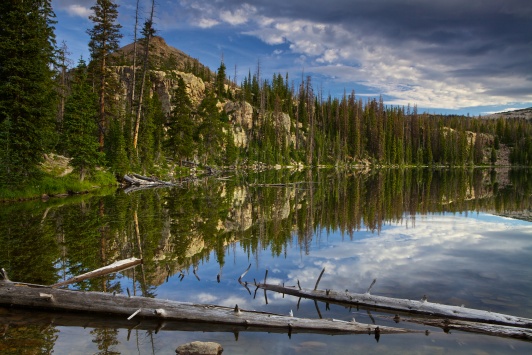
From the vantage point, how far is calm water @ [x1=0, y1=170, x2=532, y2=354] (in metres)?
6.88

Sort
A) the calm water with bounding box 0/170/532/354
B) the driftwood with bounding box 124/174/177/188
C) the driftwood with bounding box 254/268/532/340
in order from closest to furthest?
the calm water with bounding box 0/170/532/354 → the driftwood with bounding box 254/268/532/340 → the driftwood with bounding box 124/174/177/188

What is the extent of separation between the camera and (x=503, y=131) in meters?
180

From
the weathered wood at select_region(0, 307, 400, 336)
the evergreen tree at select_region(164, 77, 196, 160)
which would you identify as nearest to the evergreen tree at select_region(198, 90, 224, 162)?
the evergreen tree at select_region(164, 77, 196, 160)

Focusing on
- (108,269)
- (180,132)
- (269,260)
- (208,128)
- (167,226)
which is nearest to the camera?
(108,269)

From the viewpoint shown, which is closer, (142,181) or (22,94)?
(22,94)

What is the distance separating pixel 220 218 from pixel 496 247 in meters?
12.7

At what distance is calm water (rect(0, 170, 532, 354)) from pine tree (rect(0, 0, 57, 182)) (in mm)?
3179

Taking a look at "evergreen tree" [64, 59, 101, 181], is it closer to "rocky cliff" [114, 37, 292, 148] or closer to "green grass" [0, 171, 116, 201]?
"green grass" [0, 171, 116, 201]

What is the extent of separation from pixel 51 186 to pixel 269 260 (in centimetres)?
2181

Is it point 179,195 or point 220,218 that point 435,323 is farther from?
point 179,195

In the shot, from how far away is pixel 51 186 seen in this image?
90.8ft

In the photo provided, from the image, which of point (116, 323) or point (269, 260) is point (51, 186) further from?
point (116, 323)

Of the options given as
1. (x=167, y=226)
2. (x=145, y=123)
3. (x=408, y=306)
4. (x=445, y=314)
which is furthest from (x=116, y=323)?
(x=145, y=123)

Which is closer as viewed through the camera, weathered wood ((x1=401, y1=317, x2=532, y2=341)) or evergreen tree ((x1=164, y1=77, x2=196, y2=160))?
weathered wood ((x1=401, y1=317, x2=532, y2=341))
